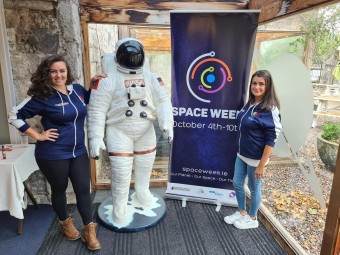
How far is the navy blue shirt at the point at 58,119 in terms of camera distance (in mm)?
1687

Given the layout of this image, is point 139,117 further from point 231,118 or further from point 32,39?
point 32,39

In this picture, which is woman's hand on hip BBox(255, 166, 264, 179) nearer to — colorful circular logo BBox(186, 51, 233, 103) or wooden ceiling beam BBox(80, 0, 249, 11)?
colorful circular logo BBox(186, 51, 233, 103)

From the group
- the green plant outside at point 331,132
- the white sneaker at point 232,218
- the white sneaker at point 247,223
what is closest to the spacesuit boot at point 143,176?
the white sneaker at point 232,218

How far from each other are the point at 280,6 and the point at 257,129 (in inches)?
36.4

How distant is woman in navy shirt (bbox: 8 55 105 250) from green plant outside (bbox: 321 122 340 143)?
162cm

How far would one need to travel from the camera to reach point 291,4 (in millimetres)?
1832

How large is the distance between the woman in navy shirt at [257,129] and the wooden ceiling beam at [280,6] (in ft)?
1.48

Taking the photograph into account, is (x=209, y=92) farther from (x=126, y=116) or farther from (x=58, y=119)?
(x=58, y=119)

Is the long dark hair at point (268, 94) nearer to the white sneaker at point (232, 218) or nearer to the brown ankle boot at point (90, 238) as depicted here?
the white sneaker at point (232, 218)

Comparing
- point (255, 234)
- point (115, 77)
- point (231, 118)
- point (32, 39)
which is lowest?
point (255, 234)

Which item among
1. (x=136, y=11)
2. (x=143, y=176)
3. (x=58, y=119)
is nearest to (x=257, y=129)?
(x=143, y=176)

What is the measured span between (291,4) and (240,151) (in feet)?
3.58

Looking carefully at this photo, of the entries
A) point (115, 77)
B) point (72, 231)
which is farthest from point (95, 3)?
point (72, 231)

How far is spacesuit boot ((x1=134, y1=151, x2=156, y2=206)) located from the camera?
2.18m
